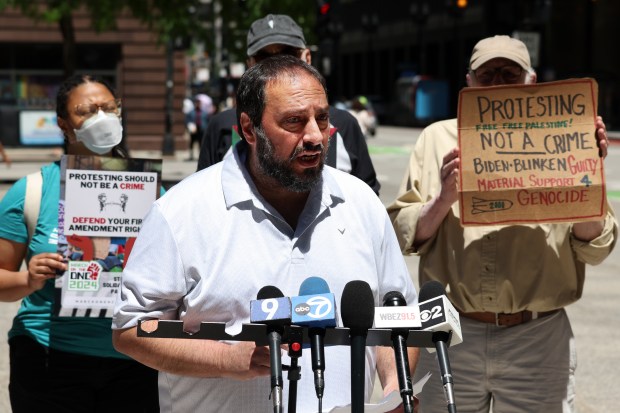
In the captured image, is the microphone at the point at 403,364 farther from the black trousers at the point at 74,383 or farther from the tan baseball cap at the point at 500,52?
the tan baseball cap at the point at 500,52

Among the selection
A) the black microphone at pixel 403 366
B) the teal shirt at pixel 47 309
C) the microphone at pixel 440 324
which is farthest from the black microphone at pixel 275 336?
the teal shirt at pixel 47 309

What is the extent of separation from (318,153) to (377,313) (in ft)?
1.72

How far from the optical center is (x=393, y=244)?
10.9 ft

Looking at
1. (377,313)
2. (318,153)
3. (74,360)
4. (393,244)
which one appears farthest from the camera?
(74,360)

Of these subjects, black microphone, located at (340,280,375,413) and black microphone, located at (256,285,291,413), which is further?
black microphone, located at (340,280,375,413)

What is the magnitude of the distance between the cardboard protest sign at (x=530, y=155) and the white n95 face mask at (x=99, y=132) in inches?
52.4

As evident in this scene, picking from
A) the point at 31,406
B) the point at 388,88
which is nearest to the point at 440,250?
the point at 31,406

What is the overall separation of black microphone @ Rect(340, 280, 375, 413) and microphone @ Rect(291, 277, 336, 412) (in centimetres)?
5

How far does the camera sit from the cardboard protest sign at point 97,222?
4281 millimetres

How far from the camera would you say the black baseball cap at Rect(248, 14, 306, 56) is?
500 cm

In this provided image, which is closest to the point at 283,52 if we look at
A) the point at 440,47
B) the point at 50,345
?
the point at 50,345

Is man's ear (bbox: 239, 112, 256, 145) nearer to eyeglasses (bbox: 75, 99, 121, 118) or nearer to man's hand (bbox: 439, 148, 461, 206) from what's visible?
man's hand (bbox: 439, 148, 461, 206)

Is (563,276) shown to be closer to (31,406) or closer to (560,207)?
(560,207)

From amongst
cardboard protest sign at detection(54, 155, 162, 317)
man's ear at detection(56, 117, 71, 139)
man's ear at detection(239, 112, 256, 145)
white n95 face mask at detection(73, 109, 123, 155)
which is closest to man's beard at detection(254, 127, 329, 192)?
man's ear at detection(239, 112, 256, 145)
